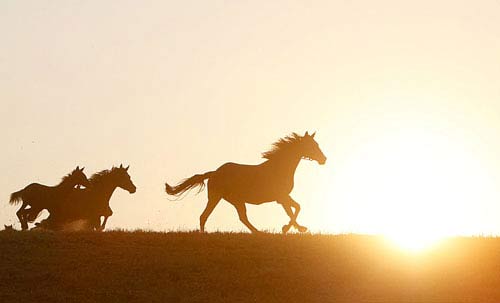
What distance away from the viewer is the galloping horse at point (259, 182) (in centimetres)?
2967

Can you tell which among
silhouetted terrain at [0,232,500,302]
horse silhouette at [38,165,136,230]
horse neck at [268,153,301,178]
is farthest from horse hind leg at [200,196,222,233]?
horse silhouette at [38,165,136,230]

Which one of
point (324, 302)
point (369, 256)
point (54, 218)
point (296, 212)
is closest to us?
point (324, 302)

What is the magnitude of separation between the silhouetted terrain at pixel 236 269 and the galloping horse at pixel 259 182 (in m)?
2.36

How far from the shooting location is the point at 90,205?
32688mm

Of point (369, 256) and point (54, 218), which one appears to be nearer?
point (369, 256)

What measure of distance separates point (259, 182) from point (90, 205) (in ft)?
18.4

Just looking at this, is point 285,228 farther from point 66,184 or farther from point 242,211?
point 66,184

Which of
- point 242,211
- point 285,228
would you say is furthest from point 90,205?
point 285,228

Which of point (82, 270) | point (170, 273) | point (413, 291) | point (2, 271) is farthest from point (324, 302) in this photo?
point (2, 271)

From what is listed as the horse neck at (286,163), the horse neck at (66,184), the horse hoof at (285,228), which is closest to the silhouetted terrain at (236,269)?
the horse hoof at (285,228)

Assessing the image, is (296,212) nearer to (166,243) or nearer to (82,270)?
(166,243)

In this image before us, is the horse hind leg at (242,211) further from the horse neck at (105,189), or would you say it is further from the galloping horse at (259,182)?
the horse neck at (105,189)

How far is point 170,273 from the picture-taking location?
2408cm

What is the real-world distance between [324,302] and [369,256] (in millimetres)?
4171
